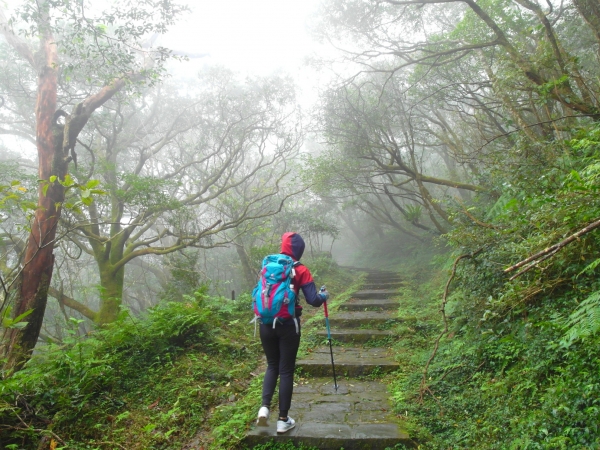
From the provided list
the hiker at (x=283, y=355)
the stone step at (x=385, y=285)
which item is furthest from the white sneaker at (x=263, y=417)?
the stone step at (x=385, y=285)

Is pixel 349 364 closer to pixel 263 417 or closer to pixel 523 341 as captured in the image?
pixel 263 417

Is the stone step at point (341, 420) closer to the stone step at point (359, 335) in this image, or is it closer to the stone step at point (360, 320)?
the stone step at point (359, 335)

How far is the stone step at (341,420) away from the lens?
11.1 feet

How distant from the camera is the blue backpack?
3.54 m

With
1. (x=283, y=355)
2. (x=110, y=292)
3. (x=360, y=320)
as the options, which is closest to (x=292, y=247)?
(x=283, y=355)

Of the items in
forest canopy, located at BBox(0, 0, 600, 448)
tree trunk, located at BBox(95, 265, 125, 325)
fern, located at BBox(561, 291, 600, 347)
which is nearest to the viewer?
fern, located at BBox(561, 291, 600, 347)

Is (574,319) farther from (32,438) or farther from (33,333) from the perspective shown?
(33,333)

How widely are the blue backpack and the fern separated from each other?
7.26 feet

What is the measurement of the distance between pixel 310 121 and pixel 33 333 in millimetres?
10510

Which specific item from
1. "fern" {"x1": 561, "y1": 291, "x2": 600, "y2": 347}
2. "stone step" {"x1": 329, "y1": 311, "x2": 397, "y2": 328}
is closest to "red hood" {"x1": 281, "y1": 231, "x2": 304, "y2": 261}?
"fern" {"x1": 561, "y1": 291, "x2": 600, "y2": 347}

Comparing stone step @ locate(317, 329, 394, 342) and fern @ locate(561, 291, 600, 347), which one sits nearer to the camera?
fern @ locate(561, 291, 600, 347)

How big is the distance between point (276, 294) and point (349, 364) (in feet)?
7.31

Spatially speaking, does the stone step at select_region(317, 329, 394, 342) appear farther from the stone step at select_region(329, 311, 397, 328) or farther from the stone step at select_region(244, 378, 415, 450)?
the stone step at select_region(244, 378, 415, 450)

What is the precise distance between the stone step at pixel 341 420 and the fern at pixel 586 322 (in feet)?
5.17
